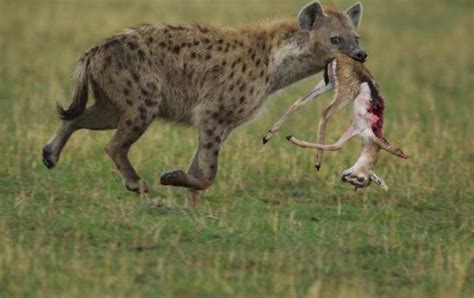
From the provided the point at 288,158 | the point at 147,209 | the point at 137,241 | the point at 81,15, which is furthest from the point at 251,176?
the point at 81,15

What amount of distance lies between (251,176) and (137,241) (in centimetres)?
170

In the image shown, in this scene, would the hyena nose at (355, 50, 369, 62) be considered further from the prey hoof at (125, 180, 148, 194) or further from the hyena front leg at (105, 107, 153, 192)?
the prey hoof at (125, 180, 148, 194)

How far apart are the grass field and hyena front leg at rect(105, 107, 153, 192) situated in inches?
3.7

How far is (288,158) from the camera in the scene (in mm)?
6926

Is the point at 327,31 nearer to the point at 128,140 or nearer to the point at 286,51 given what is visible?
the point at 286,51

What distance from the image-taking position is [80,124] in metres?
6.09

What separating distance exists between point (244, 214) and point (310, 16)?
47.8 inches

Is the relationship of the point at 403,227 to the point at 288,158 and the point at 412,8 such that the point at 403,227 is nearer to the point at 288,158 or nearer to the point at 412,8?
the point at 288,158

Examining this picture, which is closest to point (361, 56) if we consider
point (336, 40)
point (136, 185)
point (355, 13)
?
point (336, 40)

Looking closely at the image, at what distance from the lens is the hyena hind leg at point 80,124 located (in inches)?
239

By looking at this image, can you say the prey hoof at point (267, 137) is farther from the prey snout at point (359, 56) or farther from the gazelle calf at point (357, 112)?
the prey snout at point (359, 56)

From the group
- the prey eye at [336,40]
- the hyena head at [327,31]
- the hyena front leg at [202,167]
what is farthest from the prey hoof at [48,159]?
the prey eye at [336,40]

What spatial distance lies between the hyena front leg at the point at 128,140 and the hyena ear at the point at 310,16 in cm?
99

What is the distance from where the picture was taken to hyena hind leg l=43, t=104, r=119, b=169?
6059 millimetres
